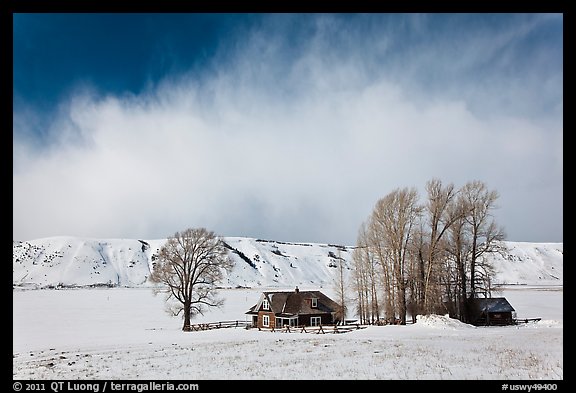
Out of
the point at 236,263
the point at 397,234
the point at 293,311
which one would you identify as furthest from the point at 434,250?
the point at 236,263

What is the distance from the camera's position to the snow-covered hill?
112 m

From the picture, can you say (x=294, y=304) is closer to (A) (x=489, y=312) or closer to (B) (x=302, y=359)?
(A) (x=489, y=312)

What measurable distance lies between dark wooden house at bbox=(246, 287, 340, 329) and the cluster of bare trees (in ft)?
20.5

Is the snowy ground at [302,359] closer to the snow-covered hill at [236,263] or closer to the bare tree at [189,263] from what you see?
the bare tree at [189,263]

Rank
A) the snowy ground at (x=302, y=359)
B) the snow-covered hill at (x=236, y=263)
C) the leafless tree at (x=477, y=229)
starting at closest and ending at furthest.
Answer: the snowy ground at (x=302, y=359), the leafless tree at (x=477, y=229), the snow-covered hill at (x=236, y=263)

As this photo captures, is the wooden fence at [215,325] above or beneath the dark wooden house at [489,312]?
beneath

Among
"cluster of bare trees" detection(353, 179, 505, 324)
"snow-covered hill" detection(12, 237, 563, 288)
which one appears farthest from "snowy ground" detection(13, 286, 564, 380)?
"snow-covered hill" detection(12, 237, 563, 288)

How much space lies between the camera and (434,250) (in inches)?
1085

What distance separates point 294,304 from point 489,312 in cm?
1438

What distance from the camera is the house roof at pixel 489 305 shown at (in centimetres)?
2841

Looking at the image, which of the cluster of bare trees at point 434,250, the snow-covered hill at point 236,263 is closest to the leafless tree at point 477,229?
the cluster of bare trees at point 434,250

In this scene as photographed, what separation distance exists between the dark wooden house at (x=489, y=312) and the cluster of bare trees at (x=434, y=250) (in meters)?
0.65
